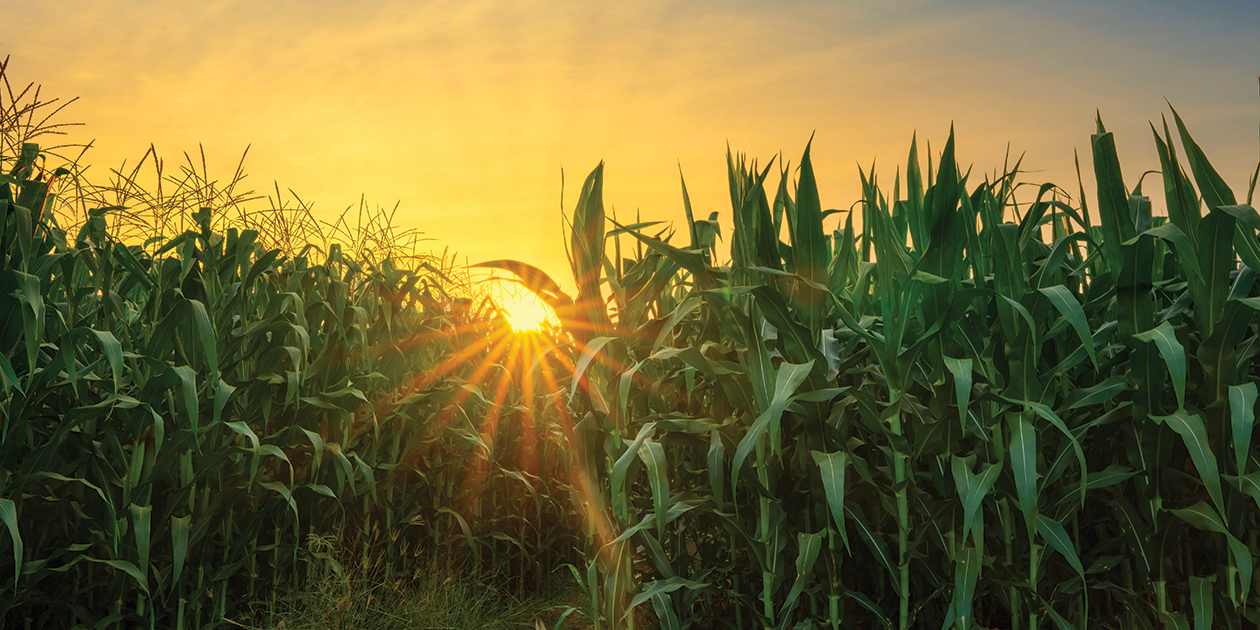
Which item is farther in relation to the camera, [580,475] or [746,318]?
[580,475]

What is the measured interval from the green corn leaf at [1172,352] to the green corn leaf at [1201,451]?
5 cm

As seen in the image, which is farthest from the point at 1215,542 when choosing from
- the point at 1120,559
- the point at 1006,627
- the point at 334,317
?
the point at 334,317

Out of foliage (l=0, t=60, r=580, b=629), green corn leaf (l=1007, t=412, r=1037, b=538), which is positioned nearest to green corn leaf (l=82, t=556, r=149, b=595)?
foliage (l=0, t=60, r=580, b=629)

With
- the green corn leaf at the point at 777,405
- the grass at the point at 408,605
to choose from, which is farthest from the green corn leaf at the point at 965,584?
the grass at the point at 408,605

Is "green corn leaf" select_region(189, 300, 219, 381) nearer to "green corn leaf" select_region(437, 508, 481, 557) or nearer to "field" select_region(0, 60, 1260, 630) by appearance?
"field" select_region(0, 60, 1260, 630)

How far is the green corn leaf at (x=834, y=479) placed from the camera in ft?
5.73

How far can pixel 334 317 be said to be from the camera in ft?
10.5

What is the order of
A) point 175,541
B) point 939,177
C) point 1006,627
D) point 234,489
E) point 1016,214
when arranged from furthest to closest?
point 234,489, point 175,541, point 1016,214, point 1006,627, point 939,177

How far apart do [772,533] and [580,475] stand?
2.46 ft

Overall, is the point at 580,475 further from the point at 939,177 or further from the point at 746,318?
the point at 939,177

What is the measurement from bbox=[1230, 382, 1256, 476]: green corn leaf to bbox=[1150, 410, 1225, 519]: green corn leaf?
0.05 m

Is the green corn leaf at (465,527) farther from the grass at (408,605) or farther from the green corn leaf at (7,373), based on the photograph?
the green corn leaf at (7,373)

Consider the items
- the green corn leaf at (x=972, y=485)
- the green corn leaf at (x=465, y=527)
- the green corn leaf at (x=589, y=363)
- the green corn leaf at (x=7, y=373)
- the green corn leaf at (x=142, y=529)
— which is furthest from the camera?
the green corn leaf at (x=465, y=527)

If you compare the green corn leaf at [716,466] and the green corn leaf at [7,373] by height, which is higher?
the green corn leaf at [7,373]
